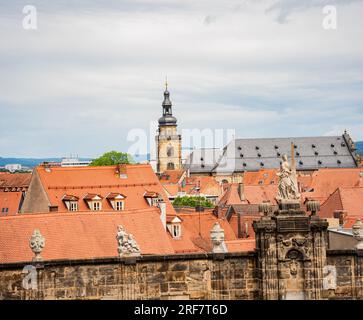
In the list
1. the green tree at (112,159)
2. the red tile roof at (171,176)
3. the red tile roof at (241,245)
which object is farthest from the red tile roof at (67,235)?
the red tile roof at (171,176)

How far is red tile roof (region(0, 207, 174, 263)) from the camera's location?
22.1m

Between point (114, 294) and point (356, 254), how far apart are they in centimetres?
Answer: 480

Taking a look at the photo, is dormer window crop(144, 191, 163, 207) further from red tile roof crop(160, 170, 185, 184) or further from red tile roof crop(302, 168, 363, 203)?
red tile roof crop(160, 170, 185, 184)

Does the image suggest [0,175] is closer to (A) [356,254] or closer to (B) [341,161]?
(B) [341,161]

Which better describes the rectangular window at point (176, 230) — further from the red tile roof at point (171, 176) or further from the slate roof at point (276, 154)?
the slate roof at point (276, 154)

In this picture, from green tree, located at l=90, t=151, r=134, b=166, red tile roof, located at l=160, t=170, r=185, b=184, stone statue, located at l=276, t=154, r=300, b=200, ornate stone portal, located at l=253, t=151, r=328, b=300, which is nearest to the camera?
ornate stone portal, located at l=253, t=151, r=328, b=300

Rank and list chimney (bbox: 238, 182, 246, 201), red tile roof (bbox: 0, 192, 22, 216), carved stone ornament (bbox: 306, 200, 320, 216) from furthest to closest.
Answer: chimney (bbox: 238, 182, 246, 201) → red tile roof (bbox: 0, 192, 22, 216) → carved stone ornament (bbox: 306, 200, 320, 216)

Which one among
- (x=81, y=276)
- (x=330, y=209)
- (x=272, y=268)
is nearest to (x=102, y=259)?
(x=81, y=276)

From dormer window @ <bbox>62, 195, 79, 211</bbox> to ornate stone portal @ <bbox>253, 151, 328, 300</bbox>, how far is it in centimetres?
2268

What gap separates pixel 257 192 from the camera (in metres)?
74.9

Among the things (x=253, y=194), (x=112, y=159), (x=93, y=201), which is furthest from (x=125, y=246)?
(x=112, y=159)

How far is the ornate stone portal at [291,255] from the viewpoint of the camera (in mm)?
16516

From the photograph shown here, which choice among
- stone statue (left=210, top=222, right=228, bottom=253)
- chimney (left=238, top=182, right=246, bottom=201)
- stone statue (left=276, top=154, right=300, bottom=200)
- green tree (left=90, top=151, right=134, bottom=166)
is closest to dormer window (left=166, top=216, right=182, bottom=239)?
stone statue (left=210, top=222, right=228, bottom=253)

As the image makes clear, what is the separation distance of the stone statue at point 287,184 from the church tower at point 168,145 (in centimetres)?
13587
